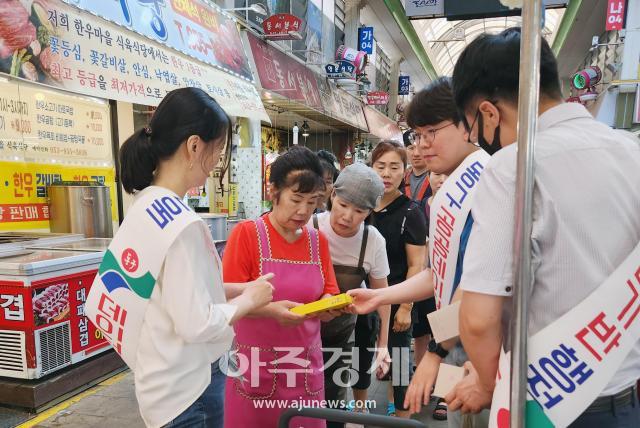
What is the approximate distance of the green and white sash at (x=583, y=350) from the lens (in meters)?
1.03

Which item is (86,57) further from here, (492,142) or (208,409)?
(492,142)

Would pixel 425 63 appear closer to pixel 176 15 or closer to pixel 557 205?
pixel 176 15

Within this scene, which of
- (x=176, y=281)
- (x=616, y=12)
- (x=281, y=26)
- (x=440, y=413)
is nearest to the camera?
(x=176, y=281)

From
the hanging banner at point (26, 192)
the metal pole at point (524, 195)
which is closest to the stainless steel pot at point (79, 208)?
the hanging banner at point (26, 192)

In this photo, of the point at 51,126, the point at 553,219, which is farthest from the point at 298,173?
the point at 51,126

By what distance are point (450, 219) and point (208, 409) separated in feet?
3.55

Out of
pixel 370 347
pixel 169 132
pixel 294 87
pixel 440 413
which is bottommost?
pixel 440 413

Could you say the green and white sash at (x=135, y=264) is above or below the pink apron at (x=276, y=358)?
above

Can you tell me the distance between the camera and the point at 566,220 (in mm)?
1013

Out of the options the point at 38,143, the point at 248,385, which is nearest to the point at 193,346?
the point at 248,385

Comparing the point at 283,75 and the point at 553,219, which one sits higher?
the point at 283,75

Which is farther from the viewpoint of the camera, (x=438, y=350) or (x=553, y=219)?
(x=438, y=350)

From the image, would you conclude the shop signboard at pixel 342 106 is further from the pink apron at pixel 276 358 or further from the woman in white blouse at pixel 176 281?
the woman in white blouse at pixel 176 281

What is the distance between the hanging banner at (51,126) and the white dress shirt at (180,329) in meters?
4.48
